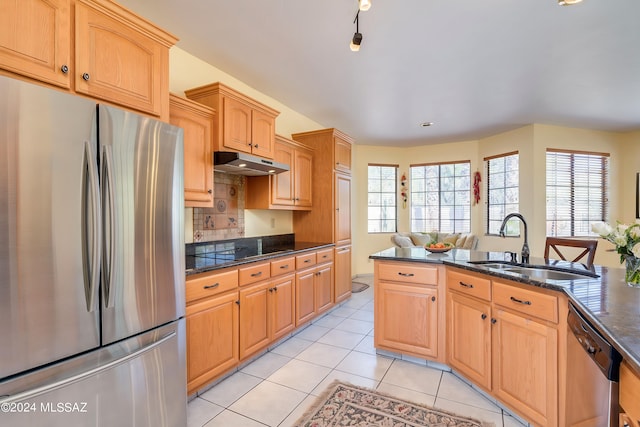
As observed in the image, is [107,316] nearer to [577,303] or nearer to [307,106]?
[577,303]

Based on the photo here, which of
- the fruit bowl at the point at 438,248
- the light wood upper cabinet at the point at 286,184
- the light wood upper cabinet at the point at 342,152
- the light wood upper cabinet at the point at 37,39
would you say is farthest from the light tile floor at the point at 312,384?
the light wood upper cabinet at the point at 342,152

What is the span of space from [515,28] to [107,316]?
10.8ft

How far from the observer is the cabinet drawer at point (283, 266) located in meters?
2.83

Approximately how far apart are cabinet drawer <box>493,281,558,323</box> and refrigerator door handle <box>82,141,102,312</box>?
7.49ft

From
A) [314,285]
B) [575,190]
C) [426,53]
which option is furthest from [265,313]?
[575,190]

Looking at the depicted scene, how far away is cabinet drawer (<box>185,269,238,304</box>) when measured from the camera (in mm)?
1988

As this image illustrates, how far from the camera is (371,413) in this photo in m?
1.93

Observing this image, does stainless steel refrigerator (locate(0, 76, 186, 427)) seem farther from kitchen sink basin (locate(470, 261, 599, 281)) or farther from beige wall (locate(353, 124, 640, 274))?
beige wall (locate(353, 124, 640, 274))

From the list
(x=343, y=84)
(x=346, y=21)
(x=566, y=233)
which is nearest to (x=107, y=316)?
(x=346, y=21)

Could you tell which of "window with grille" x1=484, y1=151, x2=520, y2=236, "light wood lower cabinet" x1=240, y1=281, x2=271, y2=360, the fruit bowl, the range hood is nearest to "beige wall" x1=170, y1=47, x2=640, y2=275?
"window with grille" x1=484, y1=151, x2=520, y2=236

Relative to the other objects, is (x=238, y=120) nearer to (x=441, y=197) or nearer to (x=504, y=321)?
(x=504, y=321)

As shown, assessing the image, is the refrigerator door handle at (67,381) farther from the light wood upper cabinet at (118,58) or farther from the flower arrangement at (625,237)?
the flower arrangement at (625,237)

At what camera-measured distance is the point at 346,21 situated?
2.22m

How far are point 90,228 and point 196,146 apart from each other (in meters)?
1.23
